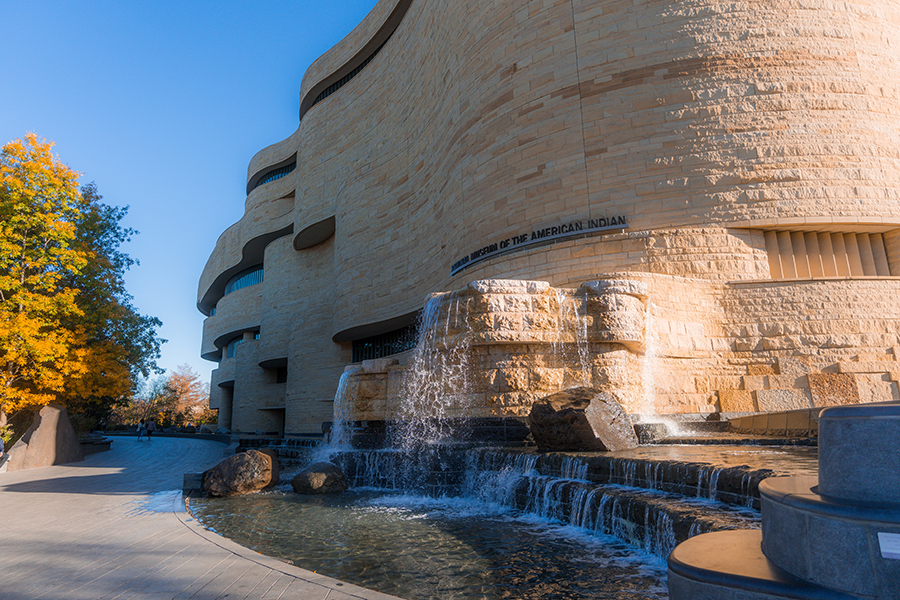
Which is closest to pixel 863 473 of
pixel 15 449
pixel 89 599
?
pixel 89 599

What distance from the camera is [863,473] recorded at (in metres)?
2.20

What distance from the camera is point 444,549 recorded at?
18.1 feet

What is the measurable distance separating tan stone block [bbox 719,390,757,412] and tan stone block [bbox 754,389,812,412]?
0.46ft

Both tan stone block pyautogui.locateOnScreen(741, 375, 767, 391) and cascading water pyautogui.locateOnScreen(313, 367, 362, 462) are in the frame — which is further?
cascading water pyautogui.locateOnScreen(313, 367, 362, 462)

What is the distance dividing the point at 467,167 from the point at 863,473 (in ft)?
57.6

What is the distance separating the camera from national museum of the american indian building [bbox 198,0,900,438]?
11.5 m

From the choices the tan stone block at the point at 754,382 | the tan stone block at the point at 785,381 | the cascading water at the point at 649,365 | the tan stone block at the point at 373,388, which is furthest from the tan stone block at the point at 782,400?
the tan stone block at the point at 373,388

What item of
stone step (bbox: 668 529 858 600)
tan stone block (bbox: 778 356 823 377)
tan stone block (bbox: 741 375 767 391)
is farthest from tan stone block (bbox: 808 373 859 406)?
stone step (bbox: 668 529 858 600)

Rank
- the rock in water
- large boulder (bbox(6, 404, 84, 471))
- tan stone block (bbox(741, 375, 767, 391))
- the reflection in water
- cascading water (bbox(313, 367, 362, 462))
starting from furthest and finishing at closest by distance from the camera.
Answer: large boulder (bbox(6, 404, 84, 471))
cascading water (bbox(313, 367, 362, 462))
tan stone block (bbox(741, 375, 767, 391))
the rock in water
the reflection in water

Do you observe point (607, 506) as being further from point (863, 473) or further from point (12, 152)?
point (12, 152)

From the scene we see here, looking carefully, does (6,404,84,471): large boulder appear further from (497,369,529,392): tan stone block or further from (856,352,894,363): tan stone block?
(856,352,894,363): tan stone block

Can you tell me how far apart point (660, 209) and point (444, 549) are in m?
12.1

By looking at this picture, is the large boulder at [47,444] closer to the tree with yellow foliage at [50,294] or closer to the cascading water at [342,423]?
the tree with yellow foliage at [50,294]

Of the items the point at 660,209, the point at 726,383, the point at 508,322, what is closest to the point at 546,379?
the point at 508,322
